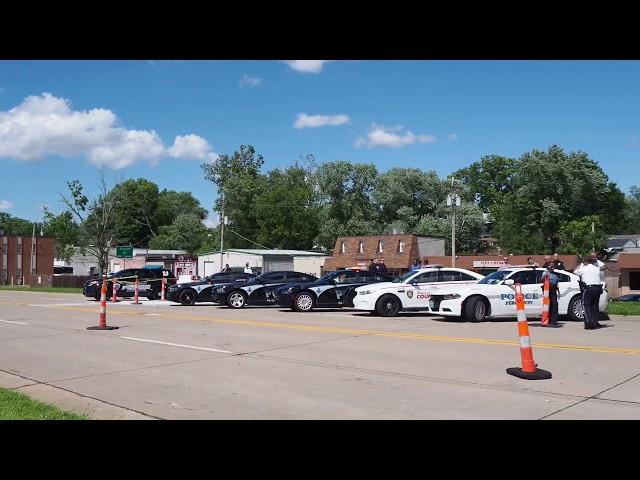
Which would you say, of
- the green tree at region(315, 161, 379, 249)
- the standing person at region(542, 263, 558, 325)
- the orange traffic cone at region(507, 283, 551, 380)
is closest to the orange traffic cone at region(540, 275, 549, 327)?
the standing person at region(542, 263, 558, 325)

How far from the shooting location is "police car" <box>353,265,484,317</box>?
18594 mm

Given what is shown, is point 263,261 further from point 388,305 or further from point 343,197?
point 388,305

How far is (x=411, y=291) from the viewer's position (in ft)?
61.1

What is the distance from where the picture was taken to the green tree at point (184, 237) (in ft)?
311

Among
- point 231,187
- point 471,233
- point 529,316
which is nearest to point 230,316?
point 529,316

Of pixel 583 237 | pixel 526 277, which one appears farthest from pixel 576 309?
pixel 583 237

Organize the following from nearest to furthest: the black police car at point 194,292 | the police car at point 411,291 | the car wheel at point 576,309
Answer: the car wheel at point 576,309
the police car at point 411,291
the black police car at point 194,292

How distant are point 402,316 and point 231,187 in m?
76.0

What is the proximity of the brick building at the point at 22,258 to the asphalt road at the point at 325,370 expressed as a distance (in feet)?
251

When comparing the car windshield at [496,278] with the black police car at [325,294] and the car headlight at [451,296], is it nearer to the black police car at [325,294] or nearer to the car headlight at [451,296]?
the car headlight at [451,296]

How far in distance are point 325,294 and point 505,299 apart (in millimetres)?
6311

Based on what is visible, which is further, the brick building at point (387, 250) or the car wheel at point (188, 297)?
the brick building at point (387, 250)

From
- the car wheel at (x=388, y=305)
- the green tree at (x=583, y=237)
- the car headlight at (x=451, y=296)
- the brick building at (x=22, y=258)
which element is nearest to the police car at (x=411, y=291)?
the car wheel at (x=388, y=305)

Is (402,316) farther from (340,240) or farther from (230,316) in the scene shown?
(340,240)
